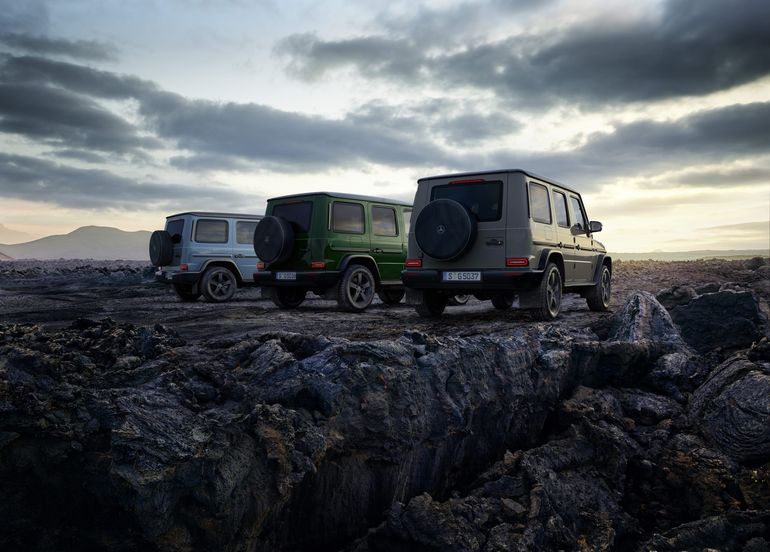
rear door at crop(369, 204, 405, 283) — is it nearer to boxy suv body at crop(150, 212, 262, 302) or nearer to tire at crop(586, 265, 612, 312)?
boxy suv body at crop(150, 212, 262, 302)

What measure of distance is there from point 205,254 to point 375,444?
367 inches

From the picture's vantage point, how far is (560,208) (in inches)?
364

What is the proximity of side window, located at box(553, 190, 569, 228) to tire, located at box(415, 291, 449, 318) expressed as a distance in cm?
230

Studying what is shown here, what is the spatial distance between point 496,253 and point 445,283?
0.88m

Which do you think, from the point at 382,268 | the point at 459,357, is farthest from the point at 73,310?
the point at 459,357

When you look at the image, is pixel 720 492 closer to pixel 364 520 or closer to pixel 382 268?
pixel 364 520

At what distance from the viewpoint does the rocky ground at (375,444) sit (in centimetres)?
311

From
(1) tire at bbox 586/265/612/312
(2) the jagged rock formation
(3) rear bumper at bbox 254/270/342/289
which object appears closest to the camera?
(2) the jagged rock formation

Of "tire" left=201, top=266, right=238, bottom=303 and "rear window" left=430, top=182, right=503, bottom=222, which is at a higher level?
"rear window" left=430, top=182, right=503, bottom=222

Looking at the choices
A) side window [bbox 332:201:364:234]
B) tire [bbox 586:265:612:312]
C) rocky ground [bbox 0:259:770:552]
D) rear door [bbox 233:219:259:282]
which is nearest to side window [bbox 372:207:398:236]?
side window [bbox 332:201:364:234]

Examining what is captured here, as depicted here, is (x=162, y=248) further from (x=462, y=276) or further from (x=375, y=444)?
(x=375, y=444)

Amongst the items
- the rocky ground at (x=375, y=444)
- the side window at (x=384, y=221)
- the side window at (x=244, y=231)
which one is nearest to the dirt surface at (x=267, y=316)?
the rocky ground at (x=375, y=444)

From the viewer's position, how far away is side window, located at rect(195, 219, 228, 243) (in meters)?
12.2

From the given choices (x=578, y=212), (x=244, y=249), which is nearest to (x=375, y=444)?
(x=578, y=212)
